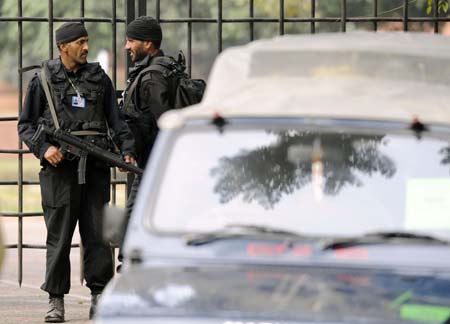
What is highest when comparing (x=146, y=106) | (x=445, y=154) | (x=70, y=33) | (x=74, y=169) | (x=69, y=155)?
(x=70, y=33)

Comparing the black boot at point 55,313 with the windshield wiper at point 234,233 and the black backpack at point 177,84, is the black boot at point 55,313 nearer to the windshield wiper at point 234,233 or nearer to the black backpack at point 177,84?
the black backpack at point 177,84

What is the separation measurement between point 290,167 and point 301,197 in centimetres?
19

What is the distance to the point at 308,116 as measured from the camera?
648 centimetres

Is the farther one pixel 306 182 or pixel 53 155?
pixel 53 155

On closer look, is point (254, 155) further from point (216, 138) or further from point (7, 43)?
point (7, 43)

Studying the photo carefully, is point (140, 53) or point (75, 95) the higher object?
point (140, 53)

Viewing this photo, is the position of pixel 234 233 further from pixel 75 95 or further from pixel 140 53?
pixel 140 53

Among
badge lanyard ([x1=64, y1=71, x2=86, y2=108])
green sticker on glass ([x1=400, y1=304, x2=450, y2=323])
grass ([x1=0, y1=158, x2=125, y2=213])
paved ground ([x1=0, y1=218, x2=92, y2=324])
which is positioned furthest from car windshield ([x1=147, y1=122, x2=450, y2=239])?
grass ([x1=0, y1=158, x2=125, y2=213])

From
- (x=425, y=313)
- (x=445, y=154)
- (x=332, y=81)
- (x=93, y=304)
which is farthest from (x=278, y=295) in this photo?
(x=93, y=304)

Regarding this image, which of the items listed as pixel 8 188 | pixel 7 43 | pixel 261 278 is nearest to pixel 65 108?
pixel 261 278

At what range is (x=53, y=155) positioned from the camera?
33.6ft

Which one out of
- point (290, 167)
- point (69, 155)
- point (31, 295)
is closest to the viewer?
point (290, 167)

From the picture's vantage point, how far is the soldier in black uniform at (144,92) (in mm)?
10461

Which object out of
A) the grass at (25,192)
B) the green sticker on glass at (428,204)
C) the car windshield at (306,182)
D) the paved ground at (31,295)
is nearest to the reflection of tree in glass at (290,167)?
the car windshield at (306,182)
